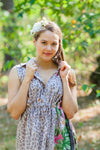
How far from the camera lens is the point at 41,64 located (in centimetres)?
232

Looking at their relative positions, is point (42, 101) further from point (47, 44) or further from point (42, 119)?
point (47, 44)

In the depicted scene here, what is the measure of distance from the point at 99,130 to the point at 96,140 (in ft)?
1.58

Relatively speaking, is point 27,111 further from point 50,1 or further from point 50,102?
point 50,1

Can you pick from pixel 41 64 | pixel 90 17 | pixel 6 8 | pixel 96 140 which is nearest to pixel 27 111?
pixel 41 64

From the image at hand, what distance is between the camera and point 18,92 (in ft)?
6.86

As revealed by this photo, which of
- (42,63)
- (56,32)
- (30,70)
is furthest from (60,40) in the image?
(30,70)

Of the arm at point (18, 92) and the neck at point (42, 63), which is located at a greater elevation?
the neck at point (42, 63)

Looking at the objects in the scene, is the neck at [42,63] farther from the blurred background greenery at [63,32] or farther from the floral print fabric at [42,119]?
the blurred background greenery at [63,32]

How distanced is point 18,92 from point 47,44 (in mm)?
472

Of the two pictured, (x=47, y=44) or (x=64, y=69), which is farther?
(x=64, y=69)

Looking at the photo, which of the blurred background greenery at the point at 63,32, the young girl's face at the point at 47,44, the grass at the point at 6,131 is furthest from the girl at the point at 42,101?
the grass at the point at 6,131

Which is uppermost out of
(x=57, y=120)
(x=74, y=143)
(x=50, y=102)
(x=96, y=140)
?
(x=50, y=102)

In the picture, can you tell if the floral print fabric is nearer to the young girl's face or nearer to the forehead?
the young girl's face

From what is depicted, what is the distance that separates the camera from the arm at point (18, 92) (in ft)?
6.82
